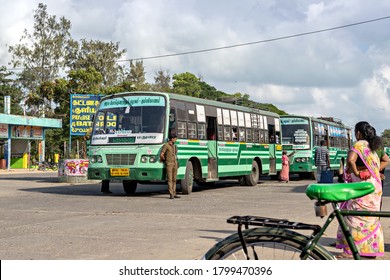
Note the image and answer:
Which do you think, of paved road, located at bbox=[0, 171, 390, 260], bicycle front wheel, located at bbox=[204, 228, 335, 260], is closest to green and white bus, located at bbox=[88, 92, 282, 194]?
paved road, located at bbox=[0, 171, 390, 260]

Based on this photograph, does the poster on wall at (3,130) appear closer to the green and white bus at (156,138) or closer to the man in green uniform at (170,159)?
the green and white bus at (156,138)

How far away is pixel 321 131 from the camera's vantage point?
99.6 ft

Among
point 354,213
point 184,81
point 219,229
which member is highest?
point 184,81

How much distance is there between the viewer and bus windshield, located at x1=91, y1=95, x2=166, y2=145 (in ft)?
54.2

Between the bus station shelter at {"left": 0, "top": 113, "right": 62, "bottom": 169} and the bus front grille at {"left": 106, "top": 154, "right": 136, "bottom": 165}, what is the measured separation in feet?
98.9

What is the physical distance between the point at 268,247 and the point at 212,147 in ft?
50.9

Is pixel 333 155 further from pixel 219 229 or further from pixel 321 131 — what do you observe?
pixel 219 229

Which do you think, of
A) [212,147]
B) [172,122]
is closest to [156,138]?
[172,122]

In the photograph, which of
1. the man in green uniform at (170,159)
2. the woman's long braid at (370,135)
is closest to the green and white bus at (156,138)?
the man in green uniform at (170,159)

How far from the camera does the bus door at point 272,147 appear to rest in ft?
81.8

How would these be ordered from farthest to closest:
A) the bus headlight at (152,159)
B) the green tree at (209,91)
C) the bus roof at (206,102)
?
the green tree at (209,91) < the bus roof at (206,102) < the bus headlight at (152,159)

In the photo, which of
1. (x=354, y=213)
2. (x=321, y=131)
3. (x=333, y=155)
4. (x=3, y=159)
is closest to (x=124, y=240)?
(x=354, y=213)

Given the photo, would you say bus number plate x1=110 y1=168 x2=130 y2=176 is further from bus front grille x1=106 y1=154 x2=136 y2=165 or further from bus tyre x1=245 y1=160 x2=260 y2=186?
bus tyre x1=245 y1=160 x2=260 y2=186
